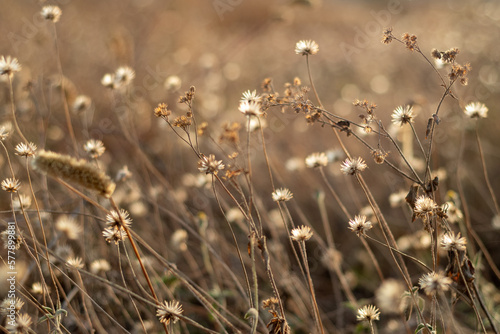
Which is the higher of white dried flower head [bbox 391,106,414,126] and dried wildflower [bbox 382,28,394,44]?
dried wildflower [bbox 382,28,394,44]

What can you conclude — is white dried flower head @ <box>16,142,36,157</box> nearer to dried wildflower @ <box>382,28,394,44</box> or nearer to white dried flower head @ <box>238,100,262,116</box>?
white dried flower head @ <box>238,100,262,116</box>

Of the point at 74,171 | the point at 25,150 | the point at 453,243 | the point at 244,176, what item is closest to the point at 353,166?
the point at 453,243

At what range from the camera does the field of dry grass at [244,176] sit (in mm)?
1254

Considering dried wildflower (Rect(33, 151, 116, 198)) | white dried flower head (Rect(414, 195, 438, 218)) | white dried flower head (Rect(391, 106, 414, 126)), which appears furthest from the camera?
white dried flower head (Rect(391, 106, 414, 126))

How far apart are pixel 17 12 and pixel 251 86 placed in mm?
2721

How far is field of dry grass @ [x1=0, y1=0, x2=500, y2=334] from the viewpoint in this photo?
1.25 metres

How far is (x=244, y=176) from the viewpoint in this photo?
2.63 m

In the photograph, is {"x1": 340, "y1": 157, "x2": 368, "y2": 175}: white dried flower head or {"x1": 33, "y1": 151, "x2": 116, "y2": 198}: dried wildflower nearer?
{"x1": 33, "y1": 151, "x2": 116, "y2": 198}: dried wildflower

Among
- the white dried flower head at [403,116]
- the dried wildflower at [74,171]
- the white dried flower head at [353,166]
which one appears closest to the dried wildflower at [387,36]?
the white dried flower head at [403,116]

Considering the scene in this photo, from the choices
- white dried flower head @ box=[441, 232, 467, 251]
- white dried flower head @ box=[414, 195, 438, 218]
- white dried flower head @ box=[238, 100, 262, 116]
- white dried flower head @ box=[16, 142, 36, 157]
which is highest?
white dried flower head @ box=[238, 100, 262, 116]

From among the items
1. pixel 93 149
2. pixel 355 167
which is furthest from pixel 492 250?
pixel 93 149

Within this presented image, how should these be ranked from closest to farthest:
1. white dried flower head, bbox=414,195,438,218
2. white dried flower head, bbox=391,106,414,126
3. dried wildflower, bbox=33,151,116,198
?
dried wildflower, bbox=33,151,116,198 < white dried flower head, bbox=414,195,438,218 < white dried flower head, bbox=391,106,414,126

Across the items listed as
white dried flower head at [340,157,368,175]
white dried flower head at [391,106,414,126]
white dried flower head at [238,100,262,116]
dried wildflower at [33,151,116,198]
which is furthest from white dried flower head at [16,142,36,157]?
white dried flower head at [391,106,414,126]

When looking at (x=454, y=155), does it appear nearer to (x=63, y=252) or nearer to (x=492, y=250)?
(x=492, y=250)
